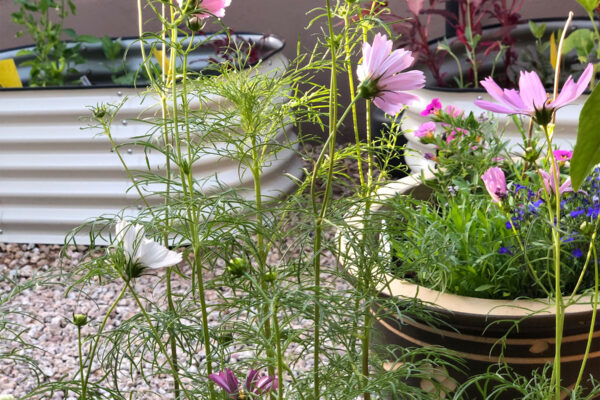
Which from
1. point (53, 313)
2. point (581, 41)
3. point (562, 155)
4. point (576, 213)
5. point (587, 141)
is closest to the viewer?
point (587, 141)

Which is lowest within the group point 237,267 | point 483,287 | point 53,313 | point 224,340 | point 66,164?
point 53,313

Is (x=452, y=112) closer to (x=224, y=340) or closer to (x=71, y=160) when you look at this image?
(x=224, y=340)

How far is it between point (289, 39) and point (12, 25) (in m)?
1.11

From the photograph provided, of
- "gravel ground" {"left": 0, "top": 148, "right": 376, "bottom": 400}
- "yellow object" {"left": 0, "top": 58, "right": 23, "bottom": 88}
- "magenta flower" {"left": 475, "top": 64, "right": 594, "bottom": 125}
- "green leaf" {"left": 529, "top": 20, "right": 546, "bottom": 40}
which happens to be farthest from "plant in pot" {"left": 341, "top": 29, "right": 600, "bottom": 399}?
"yellow object" {"left": 0, "top": 58, "right": 23, "bottom": 88}

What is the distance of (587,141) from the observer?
492 mm

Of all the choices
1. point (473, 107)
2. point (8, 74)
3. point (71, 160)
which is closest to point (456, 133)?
point (473, 107)

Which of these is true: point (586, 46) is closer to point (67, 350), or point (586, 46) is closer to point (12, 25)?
point (67, 350)

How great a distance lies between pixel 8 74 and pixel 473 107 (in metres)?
1.33

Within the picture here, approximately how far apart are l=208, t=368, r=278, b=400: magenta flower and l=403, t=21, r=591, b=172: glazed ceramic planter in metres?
0.90

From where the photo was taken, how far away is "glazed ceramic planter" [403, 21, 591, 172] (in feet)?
5.75

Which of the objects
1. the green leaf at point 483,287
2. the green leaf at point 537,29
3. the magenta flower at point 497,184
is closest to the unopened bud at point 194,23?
the magenta flower at point 497,184

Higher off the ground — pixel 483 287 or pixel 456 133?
pixel 456 133

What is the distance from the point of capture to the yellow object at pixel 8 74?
2.18 meters

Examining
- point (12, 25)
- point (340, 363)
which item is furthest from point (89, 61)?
point (340, 363)
